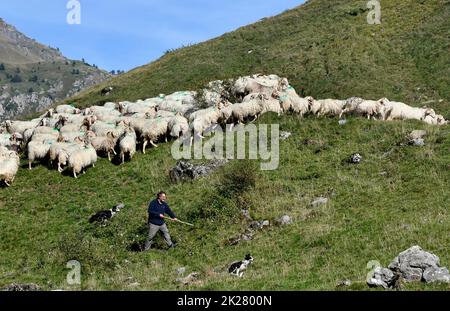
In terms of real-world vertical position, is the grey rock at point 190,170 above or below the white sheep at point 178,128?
below

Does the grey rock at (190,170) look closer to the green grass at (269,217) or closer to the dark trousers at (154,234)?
the green grass at (269,217)

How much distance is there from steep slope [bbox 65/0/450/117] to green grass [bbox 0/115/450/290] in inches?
754

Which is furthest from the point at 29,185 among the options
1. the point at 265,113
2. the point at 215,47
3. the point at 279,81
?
the point at 215,47

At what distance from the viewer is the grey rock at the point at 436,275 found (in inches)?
496

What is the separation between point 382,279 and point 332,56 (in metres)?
46.1

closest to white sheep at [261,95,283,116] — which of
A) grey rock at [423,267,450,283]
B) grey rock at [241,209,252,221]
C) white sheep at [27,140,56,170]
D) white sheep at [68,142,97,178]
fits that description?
white sheep at [68,142,97,178]

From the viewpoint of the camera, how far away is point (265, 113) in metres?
32.9

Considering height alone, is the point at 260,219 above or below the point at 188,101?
below

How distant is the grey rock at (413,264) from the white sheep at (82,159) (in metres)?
19.9

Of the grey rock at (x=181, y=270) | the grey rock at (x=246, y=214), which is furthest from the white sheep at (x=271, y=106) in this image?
the grey rock at (x=181, y=270)

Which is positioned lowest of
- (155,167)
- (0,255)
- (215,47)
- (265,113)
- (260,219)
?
(0,255)
